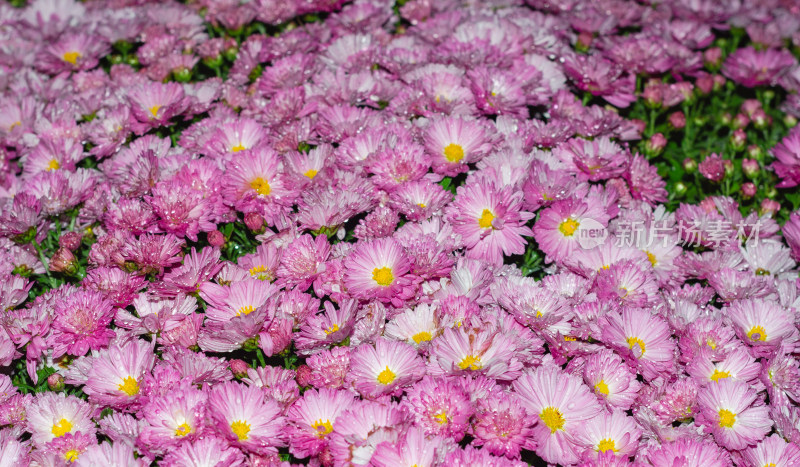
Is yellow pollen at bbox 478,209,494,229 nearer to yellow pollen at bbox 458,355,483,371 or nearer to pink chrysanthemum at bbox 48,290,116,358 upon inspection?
yellow pollen at bbox 458,355,483,371

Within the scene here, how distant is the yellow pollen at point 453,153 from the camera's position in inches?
88.5

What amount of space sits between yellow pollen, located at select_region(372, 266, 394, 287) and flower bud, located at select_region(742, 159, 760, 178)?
5.33 feet

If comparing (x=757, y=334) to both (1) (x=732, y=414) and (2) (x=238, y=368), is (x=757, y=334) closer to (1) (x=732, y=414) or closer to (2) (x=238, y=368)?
(1) (x=732, y=414)

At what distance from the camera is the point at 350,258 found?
192cm

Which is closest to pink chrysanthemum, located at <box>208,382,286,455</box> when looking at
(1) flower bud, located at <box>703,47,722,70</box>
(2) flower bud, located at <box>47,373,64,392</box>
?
(2) flower bud, located at <box>47,373,64,392</box>

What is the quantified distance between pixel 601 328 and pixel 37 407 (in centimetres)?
143

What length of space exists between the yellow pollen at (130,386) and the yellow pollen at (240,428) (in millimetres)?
301

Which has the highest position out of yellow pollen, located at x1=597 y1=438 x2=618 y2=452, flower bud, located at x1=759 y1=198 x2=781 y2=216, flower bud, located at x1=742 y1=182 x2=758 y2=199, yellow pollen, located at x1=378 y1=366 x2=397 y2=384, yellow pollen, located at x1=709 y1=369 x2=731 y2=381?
yellow pollen, located at x1=378 y1=366 x2=397 y2=384

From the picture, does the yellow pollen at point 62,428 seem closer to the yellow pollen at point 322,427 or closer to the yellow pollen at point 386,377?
the yellow pollen at point 322,427

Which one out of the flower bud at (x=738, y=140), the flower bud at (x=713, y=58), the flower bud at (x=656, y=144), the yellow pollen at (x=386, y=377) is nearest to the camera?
the yellow pollen at (x=386, y=377)

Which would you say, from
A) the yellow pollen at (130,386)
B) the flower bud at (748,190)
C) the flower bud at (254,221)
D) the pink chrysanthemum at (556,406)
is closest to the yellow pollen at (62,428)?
the yellow pollen at (130,386)

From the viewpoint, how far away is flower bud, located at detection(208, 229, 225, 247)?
6.79ft

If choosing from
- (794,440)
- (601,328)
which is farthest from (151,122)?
(794,440)

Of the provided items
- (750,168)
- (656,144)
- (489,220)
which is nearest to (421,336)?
(489,220)
